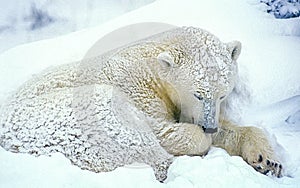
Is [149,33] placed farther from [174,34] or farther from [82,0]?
[82,0]

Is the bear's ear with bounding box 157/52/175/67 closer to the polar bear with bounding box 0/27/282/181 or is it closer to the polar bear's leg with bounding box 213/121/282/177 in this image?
the polar bear with bounding box 0/27/282/181

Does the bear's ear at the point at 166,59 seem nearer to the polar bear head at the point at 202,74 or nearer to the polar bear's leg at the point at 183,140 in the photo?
the polar bear head at the point at 202,74

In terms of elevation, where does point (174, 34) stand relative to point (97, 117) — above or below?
above

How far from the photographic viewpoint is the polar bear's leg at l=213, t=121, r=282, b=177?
2244 mm

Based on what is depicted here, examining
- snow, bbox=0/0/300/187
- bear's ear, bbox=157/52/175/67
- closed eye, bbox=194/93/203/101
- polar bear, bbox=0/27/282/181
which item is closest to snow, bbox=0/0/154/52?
snow, bbox=0/0/300/187

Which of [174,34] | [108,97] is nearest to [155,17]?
[174,34]

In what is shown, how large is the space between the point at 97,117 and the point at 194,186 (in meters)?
0.65

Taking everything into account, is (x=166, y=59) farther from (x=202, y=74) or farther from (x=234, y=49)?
(x=234, y=49)

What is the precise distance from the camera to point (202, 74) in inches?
89.7

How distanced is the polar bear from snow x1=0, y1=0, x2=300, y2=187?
0.42 feet

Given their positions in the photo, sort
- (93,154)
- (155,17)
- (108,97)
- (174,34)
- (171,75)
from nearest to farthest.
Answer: (93,154) < (108,97) < (171,75) < (174,34) < (155,17)

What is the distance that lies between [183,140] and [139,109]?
27 cm

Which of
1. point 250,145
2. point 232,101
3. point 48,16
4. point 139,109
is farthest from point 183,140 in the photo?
Answer: point 48,16

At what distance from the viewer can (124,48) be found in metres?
2.55
